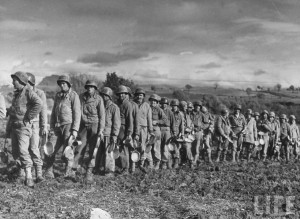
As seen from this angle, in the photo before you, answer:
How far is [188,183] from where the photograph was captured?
915 cm

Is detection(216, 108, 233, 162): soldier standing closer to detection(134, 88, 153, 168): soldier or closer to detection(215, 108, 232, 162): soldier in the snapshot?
detection(215, 108, 232, 162): soldier

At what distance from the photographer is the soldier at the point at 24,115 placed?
23.8 feet

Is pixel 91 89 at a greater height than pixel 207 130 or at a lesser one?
greater

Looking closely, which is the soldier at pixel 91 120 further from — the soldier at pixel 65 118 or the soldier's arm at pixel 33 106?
the soldier's arm at pixel 33 106

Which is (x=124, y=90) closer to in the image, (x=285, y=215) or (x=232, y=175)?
(x=232, y=175)

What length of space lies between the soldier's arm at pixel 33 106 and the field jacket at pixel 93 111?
1586mm

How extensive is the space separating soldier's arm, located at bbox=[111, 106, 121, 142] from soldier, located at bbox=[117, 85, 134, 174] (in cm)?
54

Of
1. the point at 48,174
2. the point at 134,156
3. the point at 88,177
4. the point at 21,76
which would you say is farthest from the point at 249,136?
the point at 21,76

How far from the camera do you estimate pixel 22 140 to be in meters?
7.32

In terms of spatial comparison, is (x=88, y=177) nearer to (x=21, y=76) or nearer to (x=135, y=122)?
(x=135, y=122)

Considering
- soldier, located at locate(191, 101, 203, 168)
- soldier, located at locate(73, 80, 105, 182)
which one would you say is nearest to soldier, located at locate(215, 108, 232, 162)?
soldier, located at locate(191, 101, 203, 168)

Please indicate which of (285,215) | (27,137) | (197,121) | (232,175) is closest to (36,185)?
(27,137)

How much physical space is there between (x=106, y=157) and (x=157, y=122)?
2.50 metres

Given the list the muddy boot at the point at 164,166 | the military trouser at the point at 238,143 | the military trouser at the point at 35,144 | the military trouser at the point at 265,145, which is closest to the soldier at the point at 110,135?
the military trouser at the point at 35,144
